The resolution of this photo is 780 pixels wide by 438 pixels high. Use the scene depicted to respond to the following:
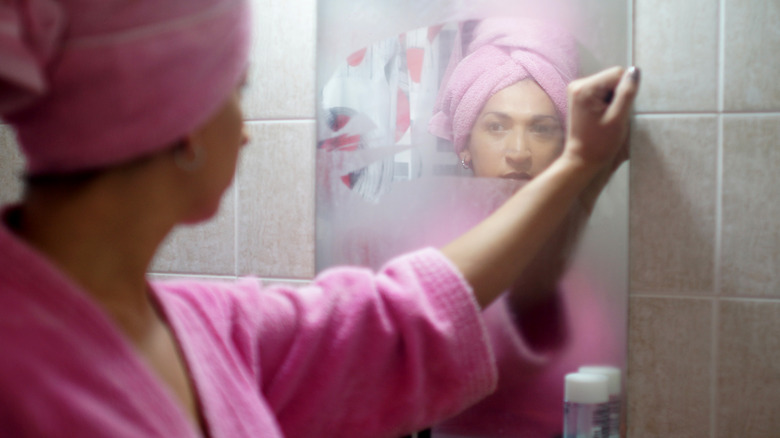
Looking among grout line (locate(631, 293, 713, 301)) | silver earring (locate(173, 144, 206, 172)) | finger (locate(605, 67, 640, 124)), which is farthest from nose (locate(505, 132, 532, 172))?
silver earring (locate(173, 144, 206, 172))

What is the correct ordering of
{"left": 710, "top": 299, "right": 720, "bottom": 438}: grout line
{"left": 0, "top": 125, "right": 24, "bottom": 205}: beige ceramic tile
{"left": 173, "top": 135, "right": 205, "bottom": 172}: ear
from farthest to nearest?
1. {"left": 0, "top": 125, "right": 24, "bottom": 205}: beige ceramic tile
2. {"left": 710, "top": 299, "right": 720, "bottom": 438}: grout line
3. {"left": 173, "top": 135, "right": 205, "bottom": 172}: ear

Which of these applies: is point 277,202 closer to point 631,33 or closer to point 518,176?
point 518,176

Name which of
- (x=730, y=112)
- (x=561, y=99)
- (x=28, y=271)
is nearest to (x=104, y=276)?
(x=28, y=271)

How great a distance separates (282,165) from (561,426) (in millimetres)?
571

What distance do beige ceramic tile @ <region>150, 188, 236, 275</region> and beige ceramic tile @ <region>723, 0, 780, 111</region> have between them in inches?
29.5

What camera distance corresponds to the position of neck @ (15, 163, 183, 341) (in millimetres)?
455

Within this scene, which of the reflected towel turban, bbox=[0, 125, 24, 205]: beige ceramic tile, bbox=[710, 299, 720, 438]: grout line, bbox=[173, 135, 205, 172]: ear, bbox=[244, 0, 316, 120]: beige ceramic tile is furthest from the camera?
bbox=[0, 125, 24, 205]: beige ceramic tile

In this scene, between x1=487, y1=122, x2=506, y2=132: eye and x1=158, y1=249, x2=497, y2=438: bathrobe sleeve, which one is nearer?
x1=158, y1=249, x2=497, y2=438: bathrobe sleeve

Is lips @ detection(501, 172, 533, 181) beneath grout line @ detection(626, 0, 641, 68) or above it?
beneath

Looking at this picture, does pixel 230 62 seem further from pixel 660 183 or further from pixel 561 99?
pixel 660 183

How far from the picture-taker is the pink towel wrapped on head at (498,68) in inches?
31.2

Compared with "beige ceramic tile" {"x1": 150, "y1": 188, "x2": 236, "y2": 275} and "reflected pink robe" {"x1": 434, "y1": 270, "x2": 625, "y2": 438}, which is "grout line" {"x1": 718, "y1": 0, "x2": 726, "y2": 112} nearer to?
"reflected pink robe" {"x1": 434, "y1": 270, "x2": 625, "y2": 438}

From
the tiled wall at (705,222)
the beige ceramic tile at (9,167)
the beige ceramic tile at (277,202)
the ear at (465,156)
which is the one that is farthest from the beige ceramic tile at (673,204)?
the beige ceramic tile at (9,167)

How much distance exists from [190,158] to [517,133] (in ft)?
1.53
